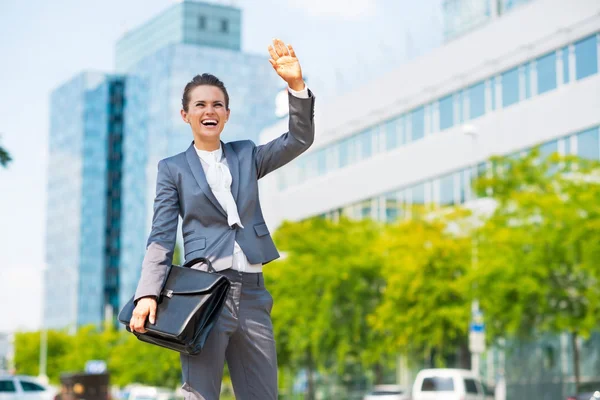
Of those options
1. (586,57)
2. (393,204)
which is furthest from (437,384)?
(393,204)

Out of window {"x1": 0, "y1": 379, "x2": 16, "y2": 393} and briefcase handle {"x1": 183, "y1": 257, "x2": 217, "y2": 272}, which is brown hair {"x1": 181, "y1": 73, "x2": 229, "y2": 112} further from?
window {"x1": 0, "y1": 379, "x2": 16, "y2": 393}

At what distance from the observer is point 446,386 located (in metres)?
27.5

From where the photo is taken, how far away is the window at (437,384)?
27.4m

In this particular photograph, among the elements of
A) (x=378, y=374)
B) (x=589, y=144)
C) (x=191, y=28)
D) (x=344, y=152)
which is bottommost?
(x=378, y=374)

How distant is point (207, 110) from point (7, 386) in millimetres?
28553

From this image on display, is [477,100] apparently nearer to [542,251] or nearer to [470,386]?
[542,251]

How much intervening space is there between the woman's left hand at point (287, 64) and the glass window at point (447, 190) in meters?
37.5

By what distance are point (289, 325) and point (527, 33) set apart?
13121mm

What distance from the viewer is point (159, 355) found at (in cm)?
6088

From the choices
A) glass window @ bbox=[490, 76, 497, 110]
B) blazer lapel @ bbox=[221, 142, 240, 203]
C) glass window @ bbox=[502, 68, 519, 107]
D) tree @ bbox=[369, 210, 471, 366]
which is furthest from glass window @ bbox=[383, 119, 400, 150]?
blazer lapel @ bbox=[221, 142, 240, 203]

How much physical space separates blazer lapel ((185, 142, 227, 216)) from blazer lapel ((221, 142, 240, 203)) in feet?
0.31

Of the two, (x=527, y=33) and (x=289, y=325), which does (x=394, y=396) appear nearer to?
(x=289, y=325)

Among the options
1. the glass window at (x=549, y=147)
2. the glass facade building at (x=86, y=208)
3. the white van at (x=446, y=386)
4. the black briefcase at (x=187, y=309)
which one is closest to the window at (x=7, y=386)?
the white van at (x=446, y=386)

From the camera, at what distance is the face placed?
15.1 ft
